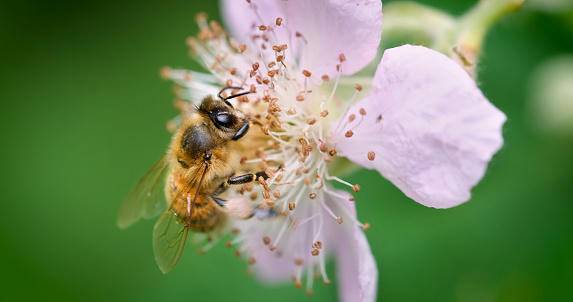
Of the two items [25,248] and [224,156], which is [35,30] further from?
[224,156]

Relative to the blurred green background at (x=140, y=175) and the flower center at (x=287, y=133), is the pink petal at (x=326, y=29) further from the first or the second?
the blurred green background at (x=140, y=175)

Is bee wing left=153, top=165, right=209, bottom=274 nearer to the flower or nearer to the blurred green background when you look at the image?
the flower

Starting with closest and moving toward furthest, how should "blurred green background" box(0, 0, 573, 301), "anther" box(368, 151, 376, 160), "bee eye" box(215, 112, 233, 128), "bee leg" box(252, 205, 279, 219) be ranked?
"anther" box(368, 151, 376, 160), "bee eye" box(215, 112, 233, 128), "bee leg" box(252, 205, 279, 219), "blurred green background" box(0, 0, 573, 301)

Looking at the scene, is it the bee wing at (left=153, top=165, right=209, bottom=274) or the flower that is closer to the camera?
the flower

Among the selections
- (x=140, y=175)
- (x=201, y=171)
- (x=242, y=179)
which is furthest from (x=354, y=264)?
(x=140, y=175)

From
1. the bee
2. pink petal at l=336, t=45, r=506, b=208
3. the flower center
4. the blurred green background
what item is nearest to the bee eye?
the bee

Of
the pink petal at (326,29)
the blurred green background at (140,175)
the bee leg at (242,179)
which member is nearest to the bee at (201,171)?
the bee leg at (242,179)

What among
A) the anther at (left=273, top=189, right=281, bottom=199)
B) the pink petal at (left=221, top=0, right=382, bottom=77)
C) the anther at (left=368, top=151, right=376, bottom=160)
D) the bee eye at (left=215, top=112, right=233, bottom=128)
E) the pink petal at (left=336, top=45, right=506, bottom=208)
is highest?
the pink petal at (left=221, top=0, right=382, bottom=77)

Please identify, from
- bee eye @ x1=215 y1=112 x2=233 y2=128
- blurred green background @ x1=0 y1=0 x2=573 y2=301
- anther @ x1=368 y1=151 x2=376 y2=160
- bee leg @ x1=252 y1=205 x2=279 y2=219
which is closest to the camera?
anther @ x1=368 y1=151 x2=376 y2=160
